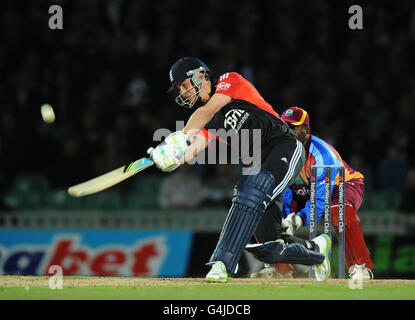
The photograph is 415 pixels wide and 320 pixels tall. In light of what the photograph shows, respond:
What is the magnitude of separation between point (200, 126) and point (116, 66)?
7510 millimetres

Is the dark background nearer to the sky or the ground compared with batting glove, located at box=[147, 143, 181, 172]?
nearer to the sky

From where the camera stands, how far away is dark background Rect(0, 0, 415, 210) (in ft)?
39.0

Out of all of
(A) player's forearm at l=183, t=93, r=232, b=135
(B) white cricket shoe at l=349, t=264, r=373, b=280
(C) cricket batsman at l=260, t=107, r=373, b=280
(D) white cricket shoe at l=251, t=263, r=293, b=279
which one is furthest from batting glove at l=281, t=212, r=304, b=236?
(A) player's forearm at l=183, t=93, r=232, b=135

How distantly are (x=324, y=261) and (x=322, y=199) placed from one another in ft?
3.26

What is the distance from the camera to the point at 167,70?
512 inches

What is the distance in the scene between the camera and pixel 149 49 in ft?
44.5

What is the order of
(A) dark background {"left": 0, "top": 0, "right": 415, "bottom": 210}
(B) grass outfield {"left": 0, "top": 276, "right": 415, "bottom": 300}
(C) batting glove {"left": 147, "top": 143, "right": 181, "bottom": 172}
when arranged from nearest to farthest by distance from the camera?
(B) grass outfield {"left": 0, "top": 276, "right": 415, "bottom": 300} → (C) batting glove {"left": 147, "top": 143, "right": 181, "bottom": 172} → (A) dark background {"left": 0, "top": 0, "right": 415, "bottom": 210}

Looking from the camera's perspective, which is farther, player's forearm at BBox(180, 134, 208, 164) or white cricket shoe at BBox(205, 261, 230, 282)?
player's forearm at BBox(180, 134, 208, 164)

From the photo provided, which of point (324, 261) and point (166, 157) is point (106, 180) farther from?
point (324, 261)

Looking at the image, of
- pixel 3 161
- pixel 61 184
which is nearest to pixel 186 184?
pixel 61 184

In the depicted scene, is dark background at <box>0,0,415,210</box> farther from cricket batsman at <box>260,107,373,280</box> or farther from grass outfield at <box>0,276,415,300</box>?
grass outfield at <box>0,276,415,300</box>

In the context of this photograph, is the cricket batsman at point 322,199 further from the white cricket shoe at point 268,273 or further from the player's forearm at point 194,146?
the player's forearm at point 194,146

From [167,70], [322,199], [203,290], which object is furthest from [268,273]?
[167,70]
